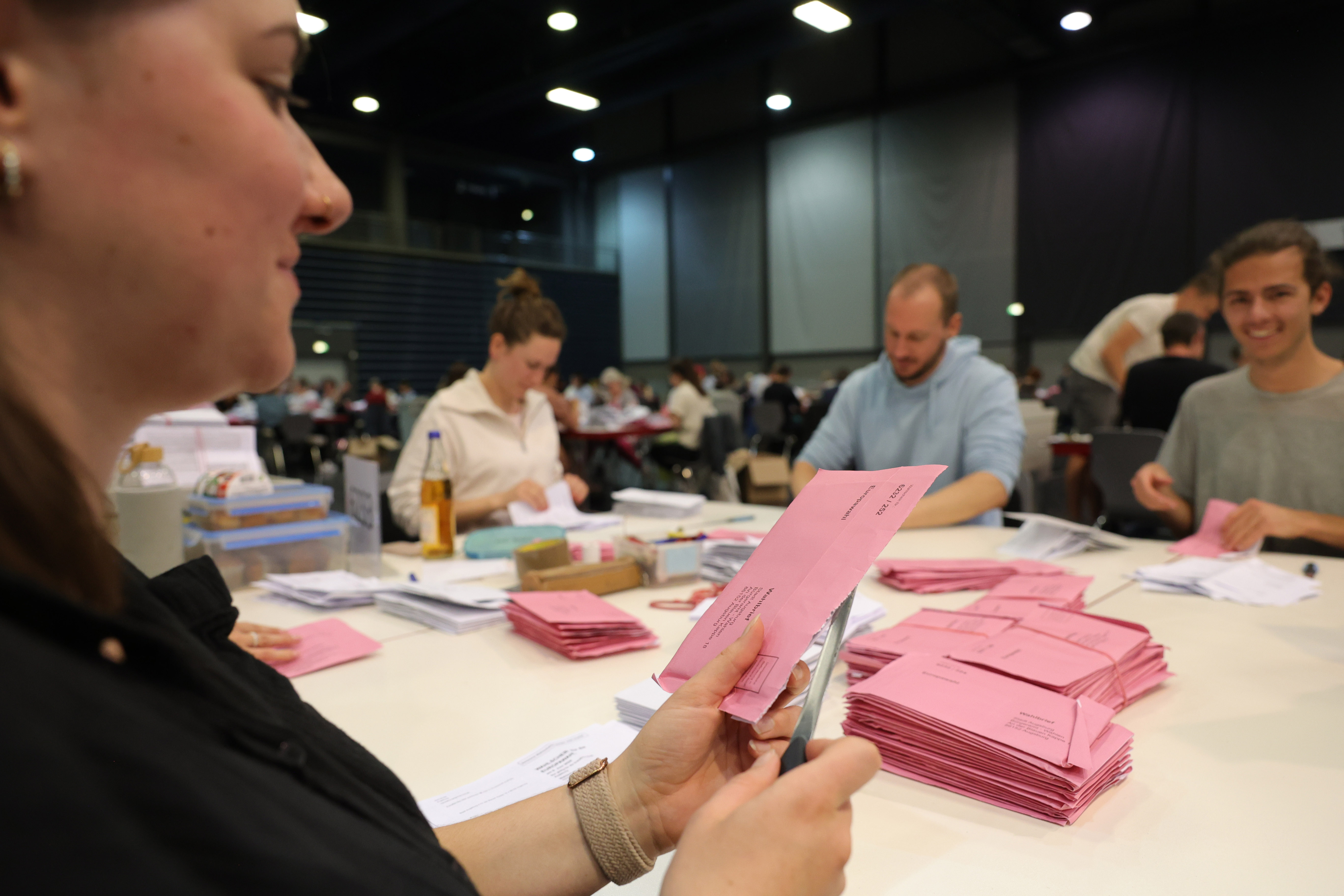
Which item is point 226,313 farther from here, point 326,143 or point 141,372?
point 326,143

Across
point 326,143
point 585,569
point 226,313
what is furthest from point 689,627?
point 326,143

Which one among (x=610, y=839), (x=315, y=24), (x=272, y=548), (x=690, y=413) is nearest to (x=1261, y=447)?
(x=610, y=839)

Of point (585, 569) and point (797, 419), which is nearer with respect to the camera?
point (585, 569)

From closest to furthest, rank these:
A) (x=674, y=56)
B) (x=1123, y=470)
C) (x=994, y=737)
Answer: (x=994, y=737) < (x=1123, y=470) < (x=674, y=56)

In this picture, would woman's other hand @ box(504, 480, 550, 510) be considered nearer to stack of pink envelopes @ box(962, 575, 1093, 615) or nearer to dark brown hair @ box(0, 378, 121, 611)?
stack of pink envelopes @ box(962, 575, 1093, 615)

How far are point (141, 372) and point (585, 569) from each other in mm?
1307

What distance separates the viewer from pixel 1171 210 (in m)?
10.4

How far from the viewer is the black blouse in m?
0.27

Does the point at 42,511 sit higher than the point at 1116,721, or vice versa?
the point at 42,511

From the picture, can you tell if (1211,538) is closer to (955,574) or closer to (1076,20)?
(955,574)

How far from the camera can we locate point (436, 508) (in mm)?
2107

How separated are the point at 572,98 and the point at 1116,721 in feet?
34.2

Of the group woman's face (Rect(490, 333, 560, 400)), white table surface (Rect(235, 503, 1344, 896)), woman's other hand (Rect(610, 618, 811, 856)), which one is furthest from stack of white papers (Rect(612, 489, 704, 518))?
woman's other hand (Rect(610, 618, 811, 856))

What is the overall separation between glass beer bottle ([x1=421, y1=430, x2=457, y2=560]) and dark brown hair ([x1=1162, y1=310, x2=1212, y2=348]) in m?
3.89
